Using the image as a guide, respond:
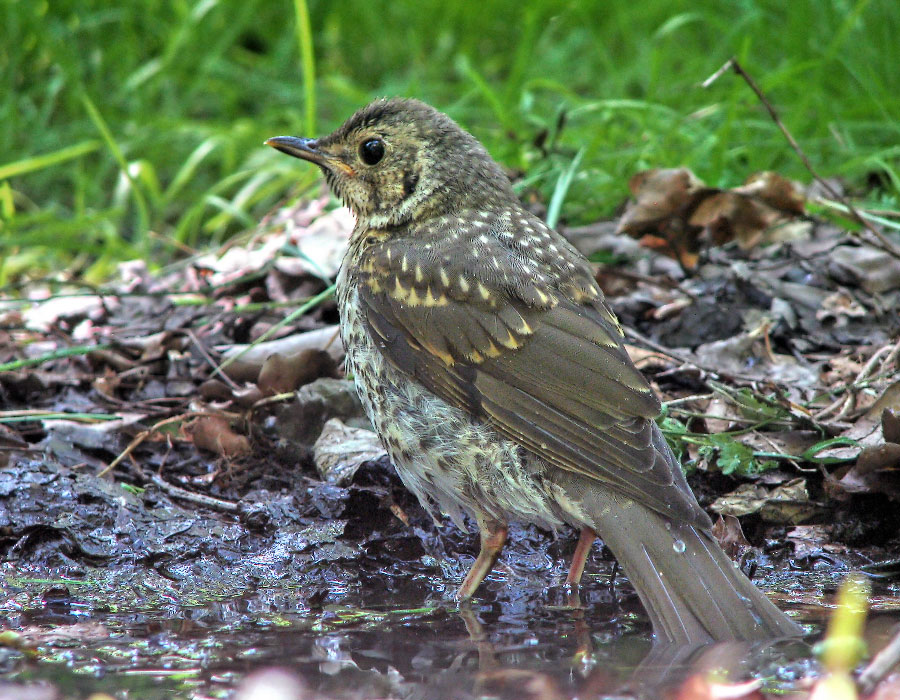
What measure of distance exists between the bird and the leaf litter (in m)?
0.20

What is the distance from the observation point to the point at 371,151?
12.5 ft

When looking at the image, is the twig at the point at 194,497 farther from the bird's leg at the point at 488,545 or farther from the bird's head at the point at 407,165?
the bird's head at the point at 407,165

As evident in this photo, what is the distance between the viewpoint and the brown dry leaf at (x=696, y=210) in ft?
15.7

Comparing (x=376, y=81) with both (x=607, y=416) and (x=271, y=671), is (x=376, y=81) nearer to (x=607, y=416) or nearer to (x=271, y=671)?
(x=607, y=416)

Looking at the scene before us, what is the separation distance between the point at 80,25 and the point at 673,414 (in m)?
5.17

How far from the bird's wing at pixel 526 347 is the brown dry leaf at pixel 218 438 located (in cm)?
88

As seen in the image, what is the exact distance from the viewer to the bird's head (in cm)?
375

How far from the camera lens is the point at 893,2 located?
6242mm

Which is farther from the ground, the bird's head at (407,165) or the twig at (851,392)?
the bird's head at (407,165)

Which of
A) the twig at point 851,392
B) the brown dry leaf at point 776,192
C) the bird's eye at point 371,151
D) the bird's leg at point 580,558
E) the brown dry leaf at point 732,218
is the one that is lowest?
the bird's leg at point 580,558

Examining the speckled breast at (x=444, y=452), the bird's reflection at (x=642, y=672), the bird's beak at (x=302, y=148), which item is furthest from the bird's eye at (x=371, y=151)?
the bird's reflection at (x=642, y=672)

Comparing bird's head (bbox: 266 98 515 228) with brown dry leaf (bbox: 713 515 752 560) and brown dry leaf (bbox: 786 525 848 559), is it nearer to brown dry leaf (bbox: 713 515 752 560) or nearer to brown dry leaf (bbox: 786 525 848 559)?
brown dry leaf (bbox: 713 515 752 560)

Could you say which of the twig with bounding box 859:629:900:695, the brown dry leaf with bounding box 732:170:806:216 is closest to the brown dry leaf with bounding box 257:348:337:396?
the brown dry leaf with bounding box 732:170:806:216

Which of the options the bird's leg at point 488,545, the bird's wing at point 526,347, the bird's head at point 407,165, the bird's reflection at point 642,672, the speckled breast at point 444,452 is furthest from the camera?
the bird's head at point 407,165
